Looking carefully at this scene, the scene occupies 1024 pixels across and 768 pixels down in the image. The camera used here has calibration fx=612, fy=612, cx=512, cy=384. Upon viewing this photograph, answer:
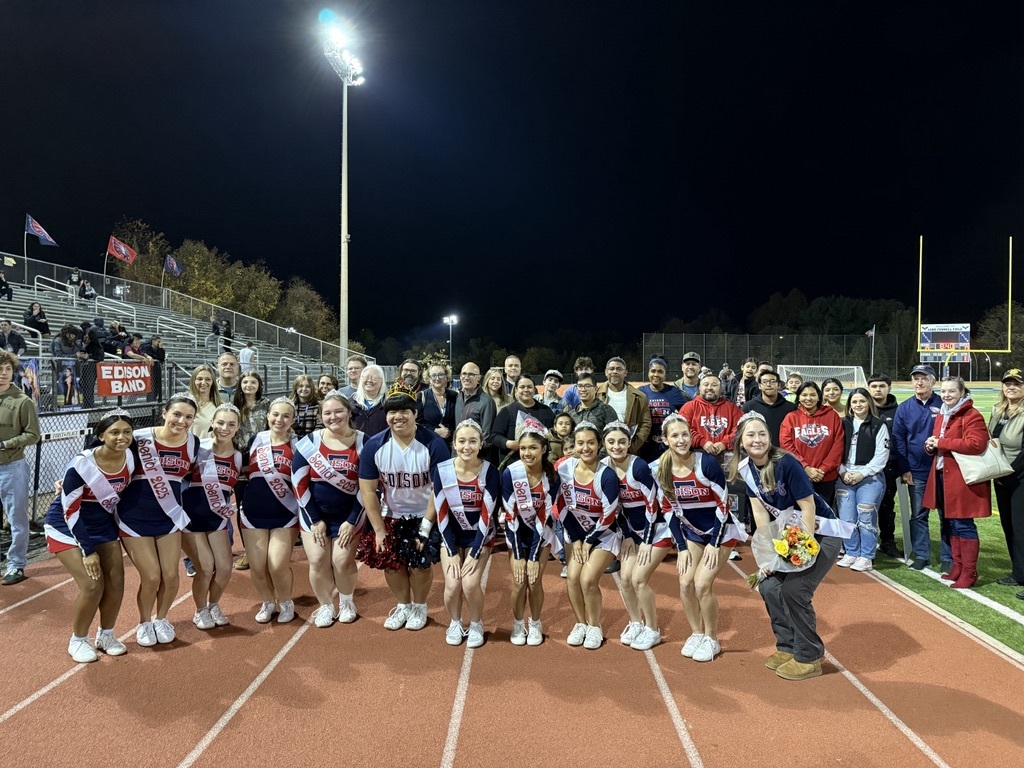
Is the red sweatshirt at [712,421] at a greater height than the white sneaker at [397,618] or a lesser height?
greater

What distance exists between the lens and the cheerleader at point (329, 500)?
4668mm

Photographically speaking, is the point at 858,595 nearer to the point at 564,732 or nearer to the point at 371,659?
the point at 564,732

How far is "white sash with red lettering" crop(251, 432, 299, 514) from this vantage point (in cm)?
473

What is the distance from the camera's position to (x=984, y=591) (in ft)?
17.7

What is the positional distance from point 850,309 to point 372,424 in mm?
60998

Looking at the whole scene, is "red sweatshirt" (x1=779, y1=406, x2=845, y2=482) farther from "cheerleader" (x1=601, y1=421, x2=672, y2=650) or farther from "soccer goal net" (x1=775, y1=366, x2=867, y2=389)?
"soccer goal net" (x1=775, y1=366, x2=867, y2=389)

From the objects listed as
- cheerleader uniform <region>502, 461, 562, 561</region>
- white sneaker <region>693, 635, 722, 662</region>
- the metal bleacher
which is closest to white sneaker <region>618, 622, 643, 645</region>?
white sneaker <region>693, 635, 722, 662</region>

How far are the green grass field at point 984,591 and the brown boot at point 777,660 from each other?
5.52 feet

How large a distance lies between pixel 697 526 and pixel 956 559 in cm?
312

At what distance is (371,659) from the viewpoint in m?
4.19

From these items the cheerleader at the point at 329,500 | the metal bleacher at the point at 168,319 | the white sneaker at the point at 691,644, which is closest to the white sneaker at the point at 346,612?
the cheerleader at the point at 329,500

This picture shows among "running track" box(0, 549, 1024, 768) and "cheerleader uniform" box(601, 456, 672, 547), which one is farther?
"cheerleader uniform" box(601, 456, 672, 547)

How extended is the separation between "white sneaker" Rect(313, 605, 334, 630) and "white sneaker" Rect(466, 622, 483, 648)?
1.13 meters

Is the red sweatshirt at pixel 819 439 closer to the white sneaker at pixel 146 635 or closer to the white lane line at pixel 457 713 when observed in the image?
the white lane line at pixel 457 713
